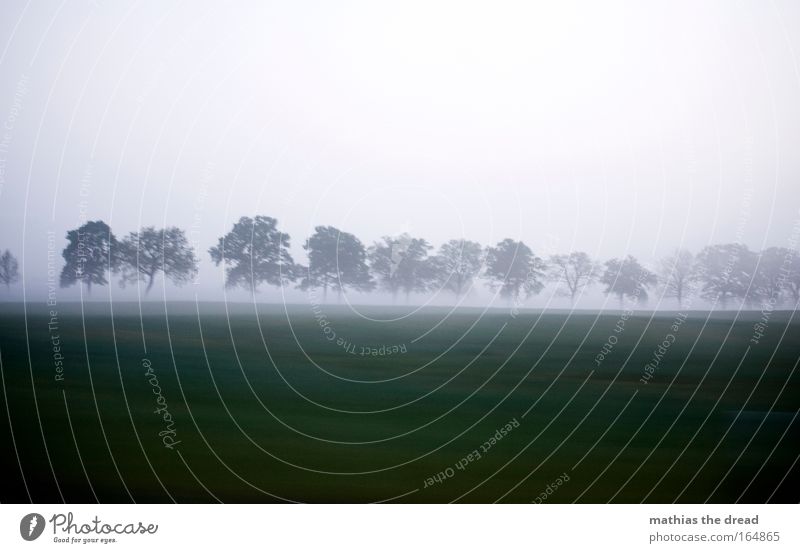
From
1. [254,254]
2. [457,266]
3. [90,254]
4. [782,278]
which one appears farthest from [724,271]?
[90,254]

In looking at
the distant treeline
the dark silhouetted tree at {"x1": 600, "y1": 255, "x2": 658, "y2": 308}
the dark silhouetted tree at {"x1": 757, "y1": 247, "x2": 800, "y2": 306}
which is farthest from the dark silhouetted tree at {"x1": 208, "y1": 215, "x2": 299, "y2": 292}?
the dark silhouetted tree at {"x1": 757, "y1": 247, "x2": 800, "y2": 306}

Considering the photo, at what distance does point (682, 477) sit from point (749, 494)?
36 centimetres

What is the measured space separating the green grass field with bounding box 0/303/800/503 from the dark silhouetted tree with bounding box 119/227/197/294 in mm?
179

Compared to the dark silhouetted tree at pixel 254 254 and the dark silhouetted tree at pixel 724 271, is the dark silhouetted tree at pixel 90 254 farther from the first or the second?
the dark silhouetted tree at pixel 724 271

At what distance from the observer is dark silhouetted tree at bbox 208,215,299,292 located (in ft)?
16.0

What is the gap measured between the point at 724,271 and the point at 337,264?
2.26 m

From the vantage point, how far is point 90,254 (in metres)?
4.79

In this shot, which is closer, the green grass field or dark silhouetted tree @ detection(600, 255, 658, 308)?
the green grass field

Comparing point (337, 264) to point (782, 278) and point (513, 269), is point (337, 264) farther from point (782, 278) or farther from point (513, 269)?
point (782, 278)

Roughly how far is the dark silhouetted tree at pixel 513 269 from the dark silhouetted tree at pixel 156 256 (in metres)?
1.70

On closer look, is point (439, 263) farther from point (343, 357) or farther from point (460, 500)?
point (460, 500)

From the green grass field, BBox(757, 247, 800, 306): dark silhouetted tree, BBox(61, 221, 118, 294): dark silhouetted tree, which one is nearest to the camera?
the green grass field

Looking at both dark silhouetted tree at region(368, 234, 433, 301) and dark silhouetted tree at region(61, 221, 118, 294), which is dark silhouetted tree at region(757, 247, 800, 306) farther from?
dark silhouetted tree at region(61, 221, 118, 294)

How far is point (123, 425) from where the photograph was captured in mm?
4488
